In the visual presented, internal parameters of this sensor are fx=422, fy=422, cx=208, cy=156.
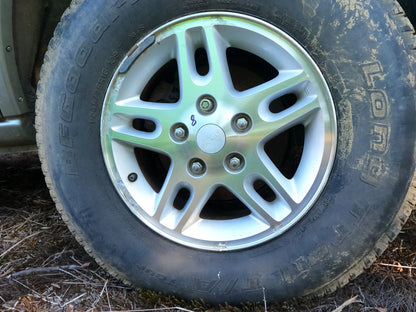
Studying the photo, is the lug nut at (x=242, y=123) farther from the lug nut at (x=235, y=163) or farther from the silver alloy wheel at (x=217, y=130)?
the lug nut at (x=235, y=163)

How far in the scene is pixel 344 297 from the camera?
153cm

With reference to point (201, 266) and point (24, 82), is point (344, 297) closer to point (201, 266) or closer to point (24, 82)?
point (201, 266)

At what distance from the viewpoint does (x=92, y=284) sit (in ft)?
5.47

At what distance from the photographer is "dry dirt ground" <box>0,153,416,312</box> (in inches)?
58.9

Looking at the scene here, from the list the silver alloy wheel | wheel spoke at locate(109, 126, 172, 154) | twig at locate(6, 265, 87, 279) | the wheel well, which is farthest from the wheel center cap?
the wheel well

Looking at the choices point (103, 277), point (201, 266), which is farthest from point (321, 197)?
point (103, 277)

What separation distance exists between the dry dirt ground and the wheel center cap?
556 millimetres

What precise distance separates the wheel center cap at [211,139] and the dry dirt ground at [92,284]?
56 cm

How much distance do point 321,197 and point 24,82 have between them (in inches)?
55.0

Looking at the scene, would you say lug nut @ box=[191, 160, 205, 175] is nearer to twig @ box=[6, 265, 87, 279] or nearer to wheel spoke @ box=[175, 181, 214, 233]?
wheel spoke @ box=[175, 181, 214, 233]

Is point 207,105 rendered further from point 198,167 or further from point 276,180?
point 276,180

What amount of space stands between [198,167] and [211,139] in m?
0.11

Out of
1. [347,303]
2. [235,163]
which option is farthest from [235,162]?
[347,303]

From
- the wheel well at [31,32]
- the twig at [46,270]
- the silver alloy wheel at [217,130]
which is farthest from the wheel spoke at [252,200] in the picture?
the wheel well at [31,32]
